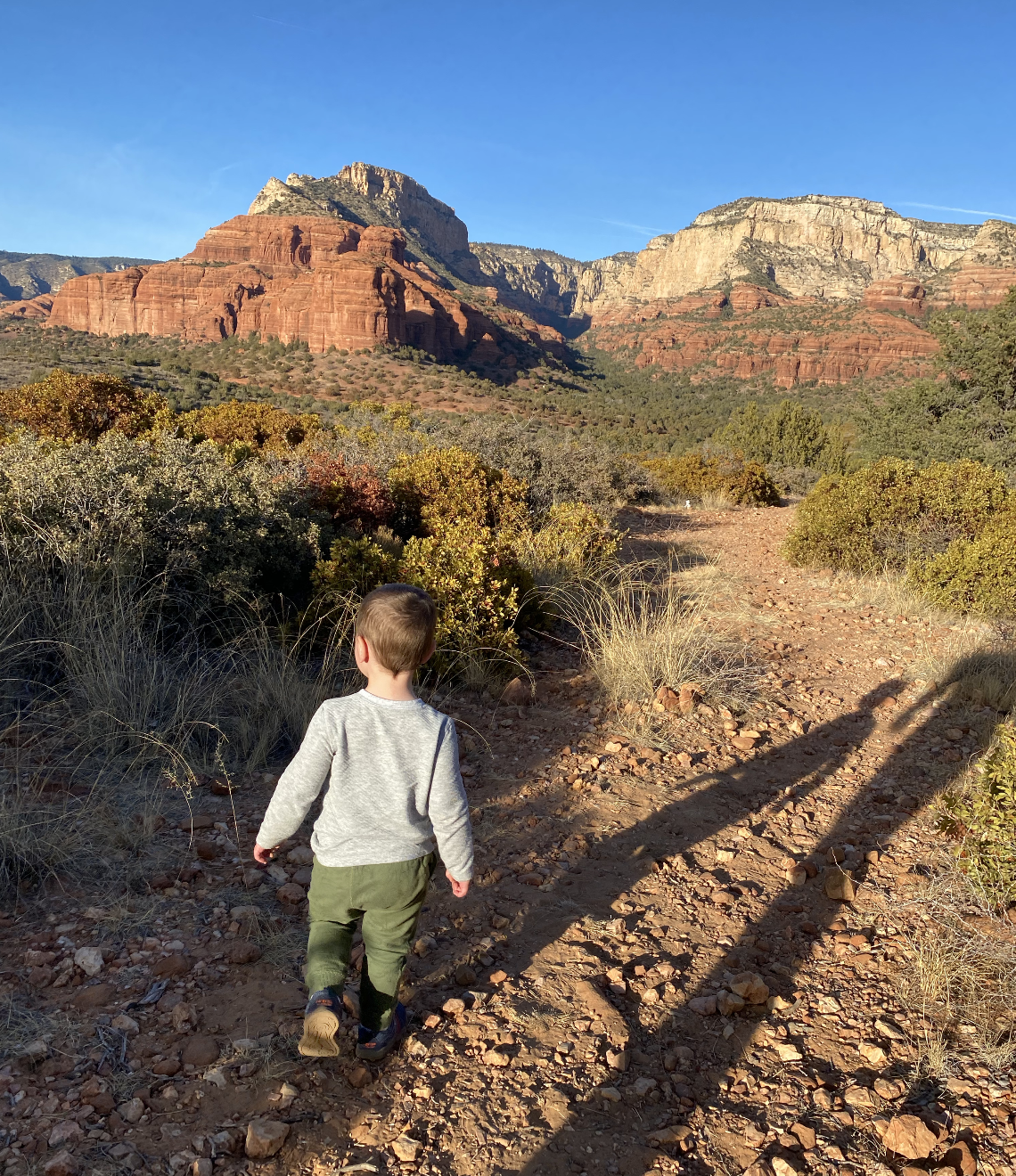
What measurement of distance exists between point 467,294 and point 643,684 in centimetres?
8828

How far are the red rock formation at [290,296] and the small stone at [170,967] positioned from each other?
62.3m

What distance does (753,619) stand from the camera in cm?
670

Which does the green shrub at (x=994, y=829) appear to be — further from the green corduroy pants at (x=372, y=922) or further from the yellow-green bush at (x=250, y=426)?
the yellow-green bush at (x=250, y=426)

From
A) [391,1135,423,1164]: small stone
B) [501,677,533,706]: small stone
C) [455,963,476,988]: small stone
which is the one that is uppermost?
[501,677,533,706]: small stone

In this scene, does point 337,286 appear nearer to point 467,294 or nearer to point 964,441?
point 467,294

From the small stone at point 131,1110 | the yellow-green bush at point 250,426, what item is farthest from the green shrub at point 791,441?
the small stone at point 131,1110

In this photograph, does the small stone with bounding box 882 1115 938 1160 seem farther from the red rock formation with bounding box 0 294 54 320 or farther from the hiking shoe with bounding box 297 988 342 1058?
the red rock formation with bounding box 0 294 54 320

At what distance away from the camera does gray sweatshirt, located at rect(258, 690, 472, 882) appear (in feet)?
6.52

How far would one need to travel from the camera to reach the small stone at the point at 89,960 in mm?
2236

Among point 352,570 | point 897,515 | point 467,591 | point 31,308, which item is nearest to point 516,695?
point 467,591

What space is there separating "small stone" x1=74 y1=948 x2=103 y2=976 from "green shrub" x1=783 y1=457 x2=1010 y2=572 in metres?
7.92

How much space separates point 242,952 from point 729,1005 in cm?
166

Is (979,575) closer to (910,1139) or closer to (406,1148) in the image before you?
(910,1139)

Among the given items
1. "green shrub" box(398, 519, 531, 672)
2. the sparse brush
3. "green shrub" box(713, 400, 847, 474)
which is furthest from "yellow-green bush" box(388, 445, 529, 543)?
"green shrub" box(713, 400, 847, 474)
